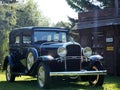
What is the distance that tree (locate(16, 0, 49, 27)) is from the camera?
4483cm

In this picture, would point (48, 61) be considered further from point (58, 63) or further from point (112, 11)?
point (112, 11)

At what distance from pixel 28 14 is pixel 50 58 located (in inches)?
1362

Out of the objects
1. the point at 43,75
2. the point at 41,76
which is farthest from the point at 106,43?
the point at 43,75

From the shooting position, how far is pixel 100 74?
1375 centimetres

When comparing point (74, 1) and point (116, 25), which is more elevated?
point (74, 1)

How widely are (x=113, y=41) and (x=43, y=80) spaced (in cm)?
777

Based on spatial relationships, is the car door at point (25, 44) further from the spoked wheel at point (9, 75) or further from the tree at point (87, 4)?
the tree at point (87, 4)

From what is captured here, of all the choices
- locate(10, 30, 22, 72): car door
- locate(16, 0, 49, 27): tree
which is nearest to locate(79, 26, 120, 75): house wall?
locate(10, 30, 22, 72): car door

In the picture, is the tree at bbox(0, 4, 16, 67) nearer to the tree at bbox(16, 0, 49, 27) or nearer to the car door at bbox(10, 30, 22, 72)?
the tree at bbox(16, 0, 49, 27)

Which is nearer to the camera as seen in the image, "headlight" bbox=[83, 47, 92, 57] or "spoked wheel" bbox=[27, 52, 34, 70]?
"headlight" bbox=[83, 47, 92, 57]

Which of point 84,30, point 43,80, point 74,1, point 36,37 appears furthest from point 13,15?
point 43,80

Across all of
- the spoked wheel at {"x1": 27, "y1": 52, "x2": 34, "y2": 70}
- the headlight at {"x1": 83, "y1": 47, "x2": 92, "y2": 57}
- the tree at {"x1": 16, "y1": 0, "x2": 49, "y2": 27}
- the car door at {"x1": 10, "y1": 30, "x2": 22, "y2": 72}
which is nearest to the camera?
the headlight at {"x1": 83, "y1": 47, "x2": 92, "y2": 57}

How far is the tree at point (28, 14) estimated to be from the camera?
44.8 m

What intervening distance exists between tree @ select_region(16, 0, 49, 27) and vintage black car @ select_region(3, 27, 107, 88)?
89.9ft
